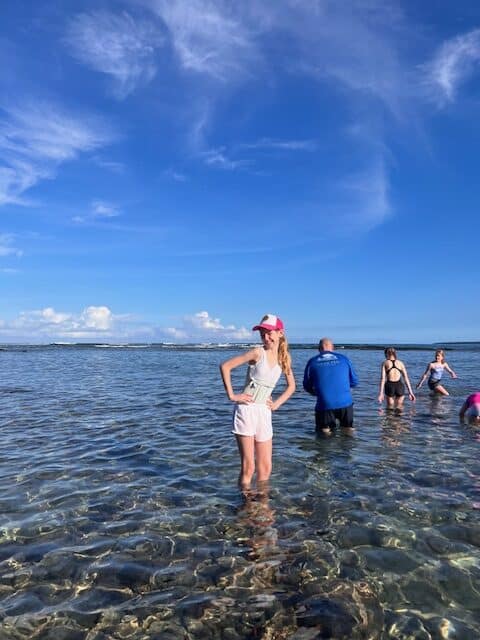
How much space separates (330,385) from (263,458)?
4.84 metres

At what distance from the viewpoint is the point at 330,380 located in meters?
12.4

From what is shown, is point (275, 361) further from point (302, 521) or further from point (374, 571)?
point (374, 571)

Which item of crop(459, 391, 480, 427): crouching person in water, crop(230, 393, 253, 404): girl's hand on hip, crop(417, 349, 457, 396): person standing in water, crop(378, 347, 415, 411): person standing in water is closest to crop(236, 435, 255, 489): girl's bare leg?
crop(230, 393, 253, 404): girl's hand on hip

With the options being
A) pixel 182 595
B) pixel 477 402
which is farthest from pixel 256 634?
pixel 477 402

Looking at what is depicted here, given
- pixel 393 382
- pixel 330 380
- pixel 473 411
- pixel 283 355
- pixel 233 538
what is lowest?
pixel 233 538

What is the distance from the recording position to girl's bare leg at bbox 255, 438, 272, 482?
8.00 meters

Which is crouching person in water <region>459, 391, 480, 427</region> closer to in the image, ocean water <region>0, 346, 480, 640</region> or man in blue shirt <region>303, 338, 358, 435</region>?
ocean water <region>0, 346, 480, 640</region>

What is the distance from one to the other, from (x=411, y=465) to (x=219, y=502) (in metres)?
4.58

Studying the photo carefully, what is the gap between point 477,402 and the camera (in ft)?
46.2

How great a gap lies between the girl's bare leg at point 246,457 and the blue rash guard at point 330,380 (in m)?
4.75

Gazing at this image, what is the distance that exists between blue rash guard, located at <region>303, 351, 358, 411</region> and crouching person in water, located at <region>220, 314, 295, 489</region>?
15.3ft

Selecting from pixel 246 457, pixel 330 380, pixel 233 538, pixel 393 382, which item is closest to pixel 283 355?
pixel 246 457

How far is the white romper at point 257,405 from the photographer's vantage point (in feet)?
24.7

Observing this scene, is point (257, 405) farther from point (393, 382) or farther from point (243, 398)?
point (393, 382)
